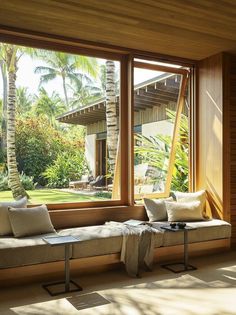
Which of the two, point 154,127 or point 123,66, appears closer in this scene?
point 123,66

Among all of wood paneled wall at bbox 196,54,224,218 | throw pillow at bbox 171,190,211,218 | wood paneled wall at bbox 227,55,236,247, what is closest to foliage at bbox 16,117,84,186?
throw pillow at bbox 171,190,211,218

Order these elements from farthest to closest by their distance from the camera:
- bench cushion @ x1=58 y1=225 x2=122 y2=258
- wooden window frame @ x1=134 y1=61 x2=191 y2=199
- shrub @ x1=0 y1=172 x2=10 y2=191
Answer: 1. wooden window frame @ x1=134 y1=61 x2=191 y2=199
2. shrub @ x1=0 y1=172 x2=10 y2=191
3. bench cushion @ x1=58 y1=225 x2=122 y2=258

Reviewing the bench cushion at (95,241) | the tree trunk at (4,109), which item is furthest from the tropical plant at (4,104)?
the bench cushion at (95,241)

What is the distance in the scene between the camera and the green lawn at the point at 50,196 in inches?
181

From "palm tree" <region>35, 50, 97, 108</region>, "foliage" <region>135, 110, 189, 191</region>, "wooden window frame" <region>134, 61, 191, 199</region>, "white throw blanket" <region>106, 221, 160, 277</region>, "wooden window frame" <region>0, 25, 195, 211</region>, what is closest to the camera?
"white throw blanket" <region>106, 221, 160, 277</region>

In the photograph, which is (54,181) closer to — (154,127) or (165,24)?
(154,127)

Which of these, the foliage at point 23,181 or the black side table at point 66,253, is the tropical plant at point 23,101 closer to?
the foliage at point 23,181

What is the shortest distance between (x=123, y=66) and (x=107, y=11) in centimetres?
141

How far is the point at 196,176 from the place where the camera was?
19.0ft

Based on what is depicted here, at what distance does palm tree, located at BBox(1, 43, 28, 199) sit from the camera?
15.1ft

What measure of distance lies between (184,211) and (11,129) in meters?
2.78

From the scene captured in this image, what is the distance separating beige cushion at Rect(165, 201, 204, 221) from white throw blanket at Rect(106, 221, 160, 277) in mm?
660

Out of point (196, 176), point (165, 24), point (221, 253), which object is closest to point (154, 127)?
point (196, 176)

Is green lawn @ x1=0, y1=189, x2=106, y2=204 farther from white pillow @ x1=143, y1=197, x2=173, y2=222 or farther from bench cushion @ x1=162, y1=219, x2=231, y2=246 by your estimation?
bench cushion @ x1=162, y1=219, x2=231, y2=246
